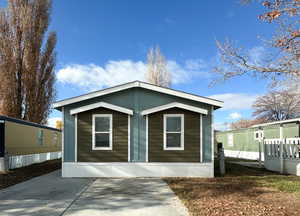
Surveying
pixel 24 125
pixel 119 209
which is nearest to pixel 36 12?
pixel 24 125

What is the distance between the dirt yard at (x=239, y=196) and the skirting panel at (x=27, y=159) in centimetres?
836

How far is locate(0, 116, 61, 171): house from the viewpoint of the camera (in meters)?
11.7

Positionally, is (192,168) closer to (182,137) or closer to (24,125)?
(182,137)

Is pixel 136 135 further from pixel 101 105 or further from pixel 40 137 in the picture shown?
pixel 40 137

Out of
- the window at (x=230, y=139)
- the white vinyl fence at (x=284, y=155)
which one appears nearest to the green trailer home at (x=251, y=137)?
the window at (x=230, y=139)

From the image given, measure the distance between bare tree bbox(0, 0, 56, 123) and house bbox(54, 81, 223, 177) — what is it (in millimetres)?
12112

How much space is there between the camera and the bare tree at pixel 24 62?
1927 centimetres

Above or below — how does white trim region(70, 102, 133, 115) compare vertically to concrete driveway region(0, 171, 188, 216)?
above

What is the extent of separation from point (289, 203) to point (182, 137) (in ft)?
14.5

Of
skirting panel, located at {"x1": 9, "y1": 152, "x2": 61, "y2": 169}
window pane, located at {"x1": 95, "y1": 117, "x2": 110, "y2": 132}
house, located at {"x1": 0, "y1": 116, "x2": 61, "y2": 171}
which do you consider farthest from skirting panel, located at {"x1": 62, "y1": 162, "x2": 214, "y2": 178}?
skirting panel, located at {"x1": 9, "y1": 152, "x2": 61, "y2": 169}

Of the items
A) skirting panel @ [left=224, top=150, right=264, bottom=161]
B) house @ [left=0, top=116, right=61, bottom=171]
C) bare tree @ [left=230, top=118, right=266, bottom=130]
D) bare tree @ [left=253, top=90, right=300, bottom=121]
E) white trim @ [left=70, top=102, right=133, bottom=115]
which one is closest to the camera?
white trim @ [left=70, top=102, right=133, bottom=115]

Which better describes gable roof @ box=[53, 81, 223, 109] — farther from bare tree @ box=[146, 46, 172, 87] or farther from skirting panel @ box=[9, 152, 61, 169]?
bare tree @ box=[146, 46, 172, 87]

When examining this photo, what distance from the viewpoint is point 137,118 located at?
9.59 meters

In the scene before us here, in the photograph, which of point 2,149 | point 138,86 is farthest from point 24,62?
point 138,86
